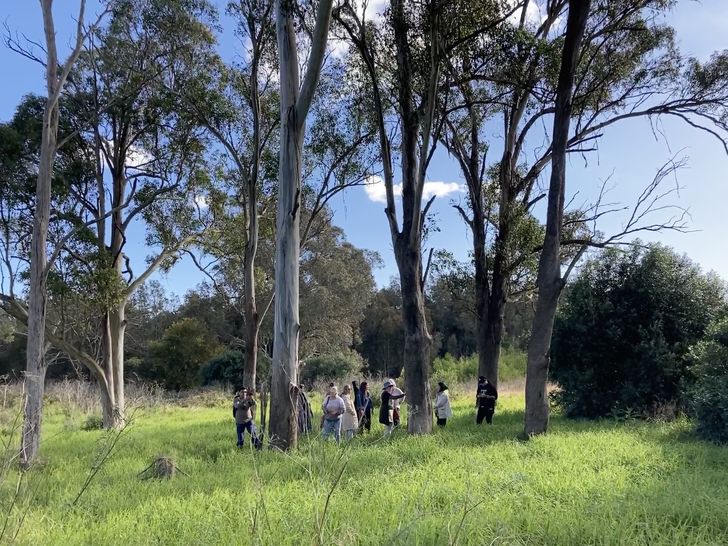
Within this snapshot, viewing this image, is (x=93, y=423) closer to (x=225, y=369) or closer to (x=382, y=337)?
(x=225, y=369)

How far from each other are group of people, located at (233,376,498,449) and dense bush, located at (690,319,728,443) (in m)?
4.61

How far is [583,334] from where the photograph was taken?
15055mm

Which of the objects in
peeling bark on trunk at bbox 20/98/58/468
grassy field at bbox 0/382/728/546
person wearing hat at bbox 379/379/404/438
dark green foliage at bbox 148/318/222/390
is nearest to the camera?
grassy field at bbox 0/382/728/546

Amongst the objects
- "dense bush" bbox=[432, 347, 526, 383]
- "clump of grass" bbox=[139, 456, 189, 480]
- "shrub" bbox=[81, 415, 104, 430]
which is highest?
"dense bush" bbox=[432, 347, 526, 383]

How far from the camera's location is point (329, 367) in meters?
34.2

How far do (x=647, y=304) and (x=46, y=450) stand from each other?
1528 cm

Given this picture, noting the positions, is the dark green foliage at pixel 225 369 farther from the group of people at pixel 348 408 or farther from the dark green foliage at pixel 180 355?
the group of people at pixel 348 408

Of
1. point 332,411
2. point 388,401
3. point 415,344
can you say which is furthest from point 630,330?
point 332,411

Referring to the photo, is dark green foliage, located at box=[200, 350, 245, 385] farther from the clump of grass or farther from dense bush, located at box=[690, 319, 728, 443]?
dense bush, located at box=[690, 319, 728, 443]

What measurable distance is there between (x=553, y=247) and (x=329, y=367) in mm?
24237

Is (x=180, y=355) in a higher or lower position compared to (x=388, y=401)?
higher

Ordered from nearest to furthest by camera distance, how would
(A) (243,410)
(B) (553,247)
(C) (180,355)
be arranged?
(A) (243,410)
(B) (553,247)
(C) (180,355)

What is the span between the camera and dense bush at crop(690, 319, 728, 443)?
33.1 ft

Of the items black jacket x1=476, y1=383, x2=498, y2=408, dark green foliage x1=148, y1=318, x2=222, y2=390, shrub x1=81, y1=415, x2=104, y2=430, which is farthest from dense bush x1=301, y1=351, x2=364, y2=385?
black jacket x1=476, y1=383, x2=498, y2=408
